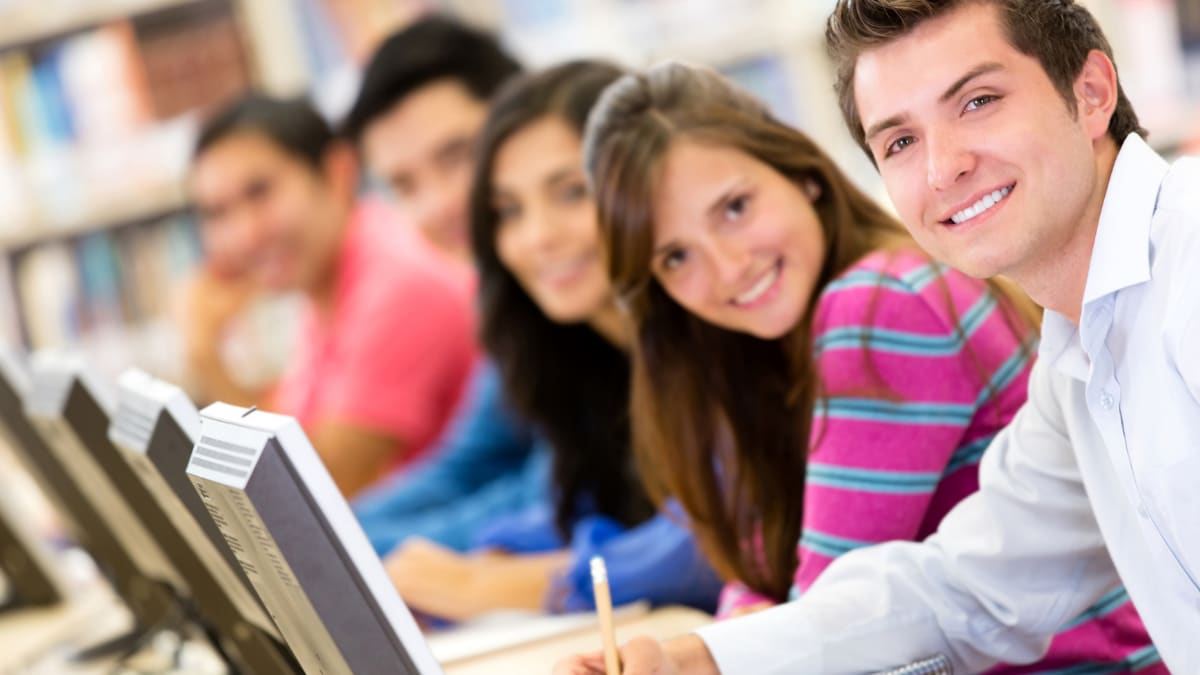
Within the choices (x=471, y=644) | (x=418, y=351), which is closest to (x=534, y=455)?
(x=418, y=351)

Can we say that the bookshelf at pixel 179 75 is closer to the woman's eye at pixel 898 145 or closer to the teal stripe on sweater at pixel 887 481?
the teal stripe on sweater at pixel 887 481

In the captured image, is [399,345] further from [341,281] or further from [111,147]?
[111,147]

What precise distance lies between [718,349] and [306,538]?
816 millimetres

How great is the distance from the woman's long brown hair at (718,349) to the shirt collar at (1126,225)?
1.47 ft

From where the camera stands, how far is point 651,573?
177 cm

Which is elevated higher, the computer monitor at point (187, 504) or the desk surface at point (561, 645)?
the computer monitor at point (187, 504)

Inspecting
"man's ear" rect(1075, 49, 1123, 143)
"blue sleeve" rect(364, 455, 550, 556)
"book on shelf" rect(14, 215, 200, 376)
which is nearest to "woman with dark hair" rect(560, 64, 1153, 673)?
"man's ear" rect(1075, 49, 1123, 143)

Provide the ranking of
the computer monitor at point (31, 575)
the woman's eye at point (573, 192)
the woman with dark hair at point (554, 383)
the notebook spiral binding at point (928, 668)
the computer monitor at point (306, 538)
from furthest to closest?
the computer monitor at point (31, 575) → the woman's eye at point (573, 192) → the woman with dark hair at point (554, 383) → the notebook spiral binding at point (928, 668) → the computer monitor at point (306, 538)

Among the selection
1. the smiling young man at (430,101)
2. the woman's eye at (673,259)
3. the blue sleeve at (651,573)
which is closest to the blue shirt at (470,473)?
the smiling young man at (430,101)

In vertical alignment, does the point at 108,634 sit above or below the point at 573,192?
below

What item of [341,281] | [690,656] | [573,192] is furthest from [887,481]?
[341,281]

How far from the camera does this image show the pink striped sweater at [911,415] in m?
1.32

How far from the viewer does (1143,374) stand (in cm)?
101

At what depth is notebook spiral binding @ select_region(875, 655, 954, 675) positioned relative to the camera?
1172 mm
